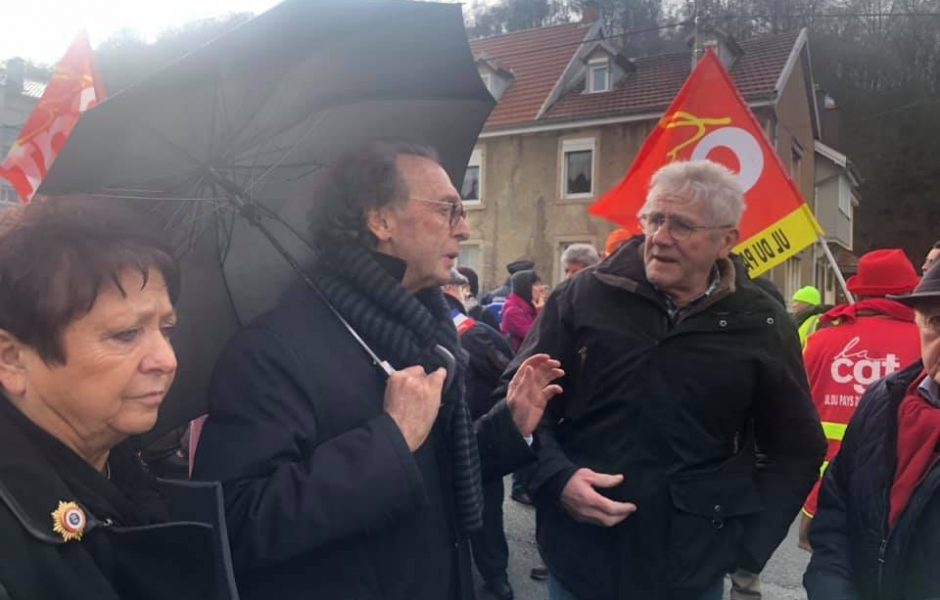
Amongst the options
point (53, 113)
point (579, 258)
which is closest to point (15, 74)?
point (53, 113)

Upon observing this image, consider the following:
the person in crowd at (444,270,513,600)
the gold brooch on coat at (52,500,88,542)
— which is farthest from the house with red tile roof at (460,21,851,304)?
the gold brooch on coat at (52,500,88,542)

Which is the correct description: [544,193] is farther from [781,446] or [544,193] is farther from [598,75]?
[781,446]

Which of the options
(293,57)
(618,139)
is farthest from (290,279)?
(618,139)

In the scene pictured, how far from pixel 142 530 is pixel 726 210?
1.93 metres

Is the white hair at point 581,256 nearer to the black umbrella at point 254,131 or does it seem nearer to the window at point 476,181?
the black umbrella at point 254,131

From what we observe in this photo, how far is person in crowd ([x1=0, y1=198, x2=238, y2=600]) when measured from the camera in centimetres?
122

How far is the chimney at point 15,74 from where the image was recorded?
Answer: 21.8m

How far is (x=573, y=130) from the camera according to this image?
22.1 metres

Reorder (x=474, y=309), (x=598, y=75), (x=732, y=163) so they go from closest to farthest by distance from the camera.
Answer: (x=732, y=163) < (x=474, y=309) < (x=598, y=75)

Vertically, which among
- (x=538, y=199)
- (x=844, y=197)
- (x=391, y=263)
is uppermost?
(x=391, y=263)

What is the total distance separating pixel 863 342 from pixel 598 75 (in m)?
20.2

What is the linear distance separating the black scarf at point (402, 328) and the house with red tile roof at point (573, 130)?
64.3 ft

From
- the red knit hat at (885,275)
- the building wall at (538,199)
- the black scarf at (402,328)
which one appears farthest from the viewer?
the building wall at (538,199)

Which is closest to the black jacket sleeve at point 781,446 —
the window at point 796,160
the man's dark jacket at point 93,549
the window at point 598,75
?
the man's dark jacket at point 93,549
